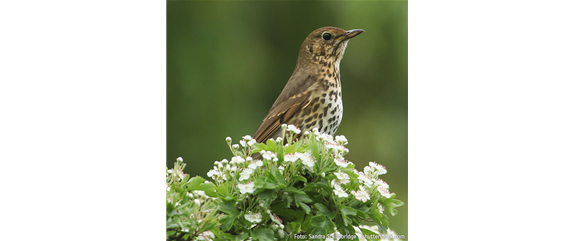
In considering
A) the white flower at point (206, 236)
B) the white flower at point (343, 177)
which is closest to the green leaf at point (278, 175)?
the white flower at point (343, 177)

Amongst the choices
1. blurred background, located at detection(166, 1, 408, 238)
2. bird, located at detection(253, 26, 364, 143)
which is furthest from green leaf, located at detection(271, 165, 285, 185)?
bird, located at detection(253, 26, 364, 143)

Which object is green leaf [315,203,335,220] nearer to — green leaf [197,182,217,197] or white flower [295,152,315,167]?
white flower [295,152,315,167]

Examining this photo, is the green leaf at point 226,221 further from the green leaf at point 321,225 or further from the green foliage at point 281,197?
the green leaf at point 321,225

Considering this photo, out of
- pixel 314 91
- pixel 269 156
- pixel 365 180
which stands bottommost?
pixel 365 180

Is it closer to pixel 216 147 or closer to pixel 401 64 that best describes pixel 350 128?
pixel 401 64

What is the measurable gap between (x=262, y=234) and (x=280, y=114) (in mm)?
1154

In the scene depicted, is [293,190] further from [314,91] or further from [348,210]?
[314,91]

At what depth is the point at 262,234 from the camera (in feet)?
6.23

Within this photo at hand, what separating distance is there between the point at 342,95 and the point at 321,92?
131 mm

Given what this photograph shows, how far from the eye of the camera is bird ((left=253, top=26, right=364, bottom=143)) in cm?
292

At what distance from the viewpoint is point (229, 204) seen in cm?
192

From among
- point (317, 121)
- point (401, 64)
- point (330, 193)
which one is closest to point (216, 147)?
point (317, 121)

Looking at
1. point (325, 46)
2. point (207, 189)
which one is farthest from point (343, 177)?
point (325, 46)

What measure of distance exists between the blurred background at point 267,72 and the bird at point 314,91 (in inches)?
1.9
